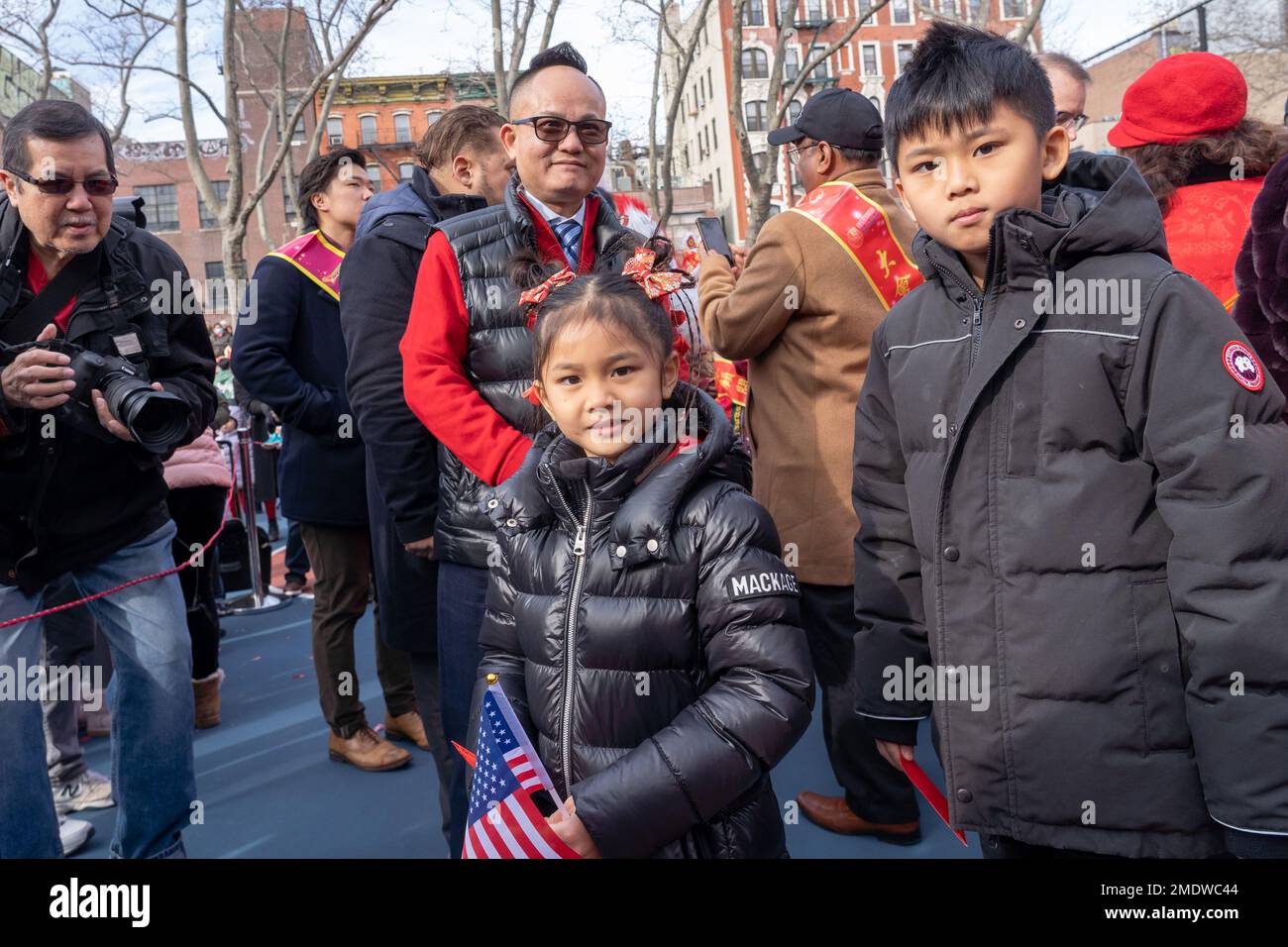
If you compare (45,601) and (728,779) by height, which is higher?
(45,601)

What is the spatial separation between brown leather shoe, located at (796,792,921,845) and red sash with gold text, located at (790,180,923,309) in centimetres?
160

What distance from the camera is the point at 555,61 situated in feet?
8.87

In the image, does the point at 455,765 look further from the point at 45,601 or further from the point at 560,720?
the point at 45,601

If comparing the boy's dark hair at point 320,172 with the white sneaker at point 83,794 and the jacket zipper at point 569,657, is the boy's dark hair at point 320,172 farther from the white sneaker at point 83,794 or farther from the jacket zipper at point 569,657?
the jacket zipper at point 569,657

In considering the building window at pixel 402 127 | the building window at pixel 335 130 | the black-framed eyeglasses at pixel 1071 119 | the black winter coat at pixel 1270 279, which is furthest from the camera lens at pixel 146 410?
the building window at pixel 335 130

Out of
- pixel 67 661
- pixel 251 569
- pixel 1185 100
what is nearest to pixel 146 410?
pixel 67 661

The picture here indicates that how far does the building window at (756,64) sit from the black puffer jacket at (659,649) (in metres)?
52.0

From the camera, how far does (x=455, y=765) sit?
2.78 metres

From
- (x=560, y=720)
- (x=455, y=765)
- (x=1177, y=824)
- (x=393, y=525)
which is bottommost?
(x=455, y=765)

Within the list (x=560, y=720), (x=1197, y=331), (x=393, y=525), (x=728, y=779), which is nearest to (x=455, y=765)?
(x=393, y=525)

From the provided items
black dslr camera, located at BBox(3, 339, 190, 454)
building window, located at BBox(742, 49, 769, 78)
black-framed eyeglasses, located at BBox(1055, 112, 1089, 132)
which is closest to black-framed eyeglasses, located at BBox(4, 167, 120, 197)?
black dslr camera, located at BBox(3, 339, 190, 454)

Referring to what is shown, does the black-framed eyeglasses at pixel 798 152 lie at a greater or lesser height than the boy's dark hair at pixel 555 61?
lesser

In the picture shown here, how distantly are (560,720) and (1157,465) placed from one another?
3.56 ft

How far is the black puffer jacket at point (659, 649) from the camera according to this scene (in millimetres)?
1771
